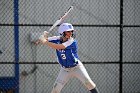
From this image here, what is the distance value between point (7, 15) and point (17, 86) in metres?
1.49

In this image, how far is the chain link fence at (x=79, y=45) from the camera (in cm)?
898

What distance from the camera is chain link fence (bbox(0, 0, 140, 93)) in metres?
8.98

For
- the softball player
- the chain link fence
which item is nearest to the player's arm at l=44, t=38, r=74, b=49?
the softball player

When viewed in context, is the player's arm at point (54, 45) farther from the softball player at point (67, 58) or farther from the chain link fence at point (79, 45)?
the chain link fence at point (79, 45)

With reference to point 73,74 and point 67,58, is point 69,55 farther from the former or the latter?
point 73,74

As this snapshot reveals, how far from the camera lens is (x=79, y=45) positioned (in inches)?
364

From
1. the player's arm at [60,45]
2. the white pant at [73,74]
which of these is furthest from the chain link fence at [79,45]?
the player's arm at [60,45]

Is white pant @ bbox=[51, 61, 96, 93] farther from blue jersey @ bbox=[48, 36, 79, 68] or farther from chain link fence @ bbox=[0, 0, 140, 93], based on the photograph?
chain link fence @ bbox=[0, 0, 140, 93]

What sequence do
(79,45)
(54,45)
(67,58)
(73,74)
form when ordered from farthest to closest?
(79,45)
(73,74)
(67,58)
(54,45)

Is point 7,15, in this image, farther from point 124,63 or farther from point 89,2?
point 124,63

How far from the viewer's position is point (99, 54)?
9289 mm

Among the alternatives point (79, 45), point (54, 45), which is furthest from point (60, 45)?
point (79, 45)

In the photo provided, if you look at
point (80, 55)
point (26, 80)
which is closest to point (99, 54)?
point (80, 55)

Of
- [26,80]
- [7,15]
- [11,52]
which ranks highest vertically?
[7,15]
